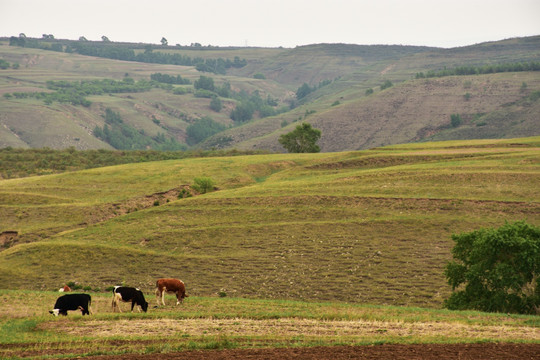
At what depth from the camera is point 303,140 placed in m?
140

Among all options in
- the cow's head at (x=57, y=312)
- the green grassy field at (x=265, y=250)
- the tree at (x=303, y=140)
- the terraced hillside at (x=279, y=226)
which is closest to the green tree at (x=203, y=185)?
the terraced hillside at (x=279, y=226)

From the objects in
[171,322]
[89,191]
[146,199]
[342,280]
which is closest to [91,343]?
[171,322]

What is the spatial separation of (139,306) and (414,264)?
22.0m

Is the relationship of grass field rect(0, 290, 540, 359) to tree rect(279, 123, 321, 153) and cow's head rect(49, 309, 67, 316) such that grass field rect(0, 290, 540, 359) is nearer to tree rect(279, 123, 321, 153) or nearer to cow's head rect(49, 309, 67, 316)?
cow's head rect(49, 309, 67, 316)

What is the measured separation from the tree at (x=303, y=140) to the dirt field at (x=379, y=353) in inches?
4673

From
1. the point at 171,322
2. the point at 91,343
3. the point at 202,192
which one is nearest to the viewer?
the point at 91,343

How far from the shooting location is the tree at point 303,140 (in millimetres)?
139375

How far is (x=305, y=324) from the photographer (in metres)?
25.1

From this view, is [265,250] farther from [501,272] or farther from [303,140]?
[303,140]

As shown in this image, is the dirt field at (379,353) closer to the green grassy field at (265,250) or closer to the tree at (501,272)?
the green grassy field at (265,250)

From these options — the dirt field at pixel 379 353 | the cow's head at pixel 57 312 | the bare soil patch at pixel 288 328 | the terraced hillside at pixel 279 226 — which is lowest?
the terraced hillside at pixel 279 226

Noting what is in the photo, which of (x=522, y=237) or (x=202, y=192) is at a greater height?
(x=522, y=237)

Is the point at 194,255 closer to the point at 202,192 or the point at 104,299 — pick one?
the point at 104,299

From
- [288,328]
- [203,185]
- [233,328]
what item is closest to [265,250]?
[288,328]
